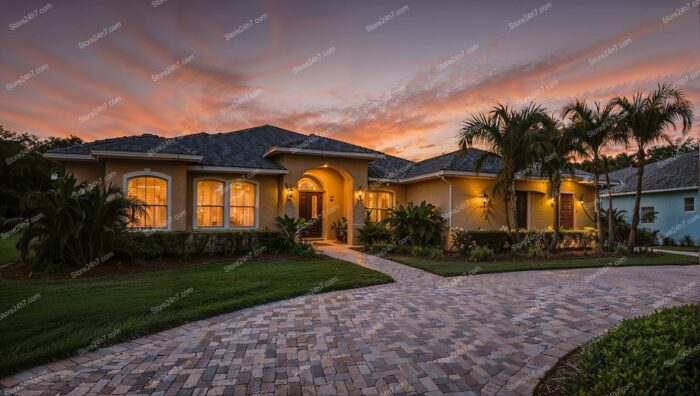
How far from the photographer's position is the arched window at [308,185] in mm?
16391

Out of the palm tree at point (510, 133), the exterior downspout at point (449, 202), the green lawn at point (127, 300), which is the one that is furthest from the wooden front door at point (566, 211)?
the green lawn at point (127, 300)

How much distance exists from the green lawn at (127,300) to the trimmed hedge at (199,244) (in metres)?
1.33

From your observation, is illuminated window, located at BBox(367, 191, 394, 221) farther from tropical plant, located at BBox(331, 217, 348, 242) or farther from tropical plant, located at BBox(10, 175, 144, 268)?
tropical plant, located at BBox(10, 175, 144, 268)

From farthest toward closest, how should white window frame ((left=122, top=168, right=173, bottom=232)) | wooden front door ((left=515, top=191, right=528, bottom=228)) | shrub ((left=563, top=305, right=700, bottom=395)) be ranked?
wooden front door ((left=515, top=191, right=528, bottom=228))
white window frame ((left=122, top=168, right=173, bottom=232))
shrub ((left=563, top=305, right=700, bottom=395))

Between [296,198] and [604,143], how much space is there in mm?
12457

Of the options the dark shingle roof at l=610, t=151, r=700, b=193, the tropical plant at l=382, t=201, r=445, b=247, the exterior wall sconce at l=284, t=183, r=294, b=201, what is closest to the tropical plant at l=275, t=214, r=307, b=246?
the exterior wall sconce at l=284, t=183, r=294, b=201

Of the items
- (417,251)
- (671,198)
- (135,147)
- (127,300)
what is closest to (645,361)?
(127,300)

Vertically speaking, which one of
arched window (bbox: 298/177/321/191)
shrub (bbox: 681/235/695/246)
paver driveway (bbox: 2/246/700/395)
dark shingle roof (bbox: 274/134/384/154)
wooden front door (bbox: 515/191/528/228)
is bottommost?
shrub (bbox: 681/235/695/246)

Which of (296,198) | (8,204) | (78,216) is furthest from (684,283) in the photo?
(8,204)

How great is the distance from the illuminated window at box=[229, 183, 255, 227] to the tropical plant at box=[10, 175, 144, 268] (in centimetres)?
505

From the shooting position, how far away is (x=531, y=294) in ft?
21.1

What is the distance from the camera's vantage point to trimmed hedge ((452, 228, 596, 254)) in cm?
1239

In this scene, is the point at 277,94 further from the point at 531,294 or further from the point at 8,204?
the point at 8,204

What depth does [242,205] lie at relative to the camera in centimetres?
1353
